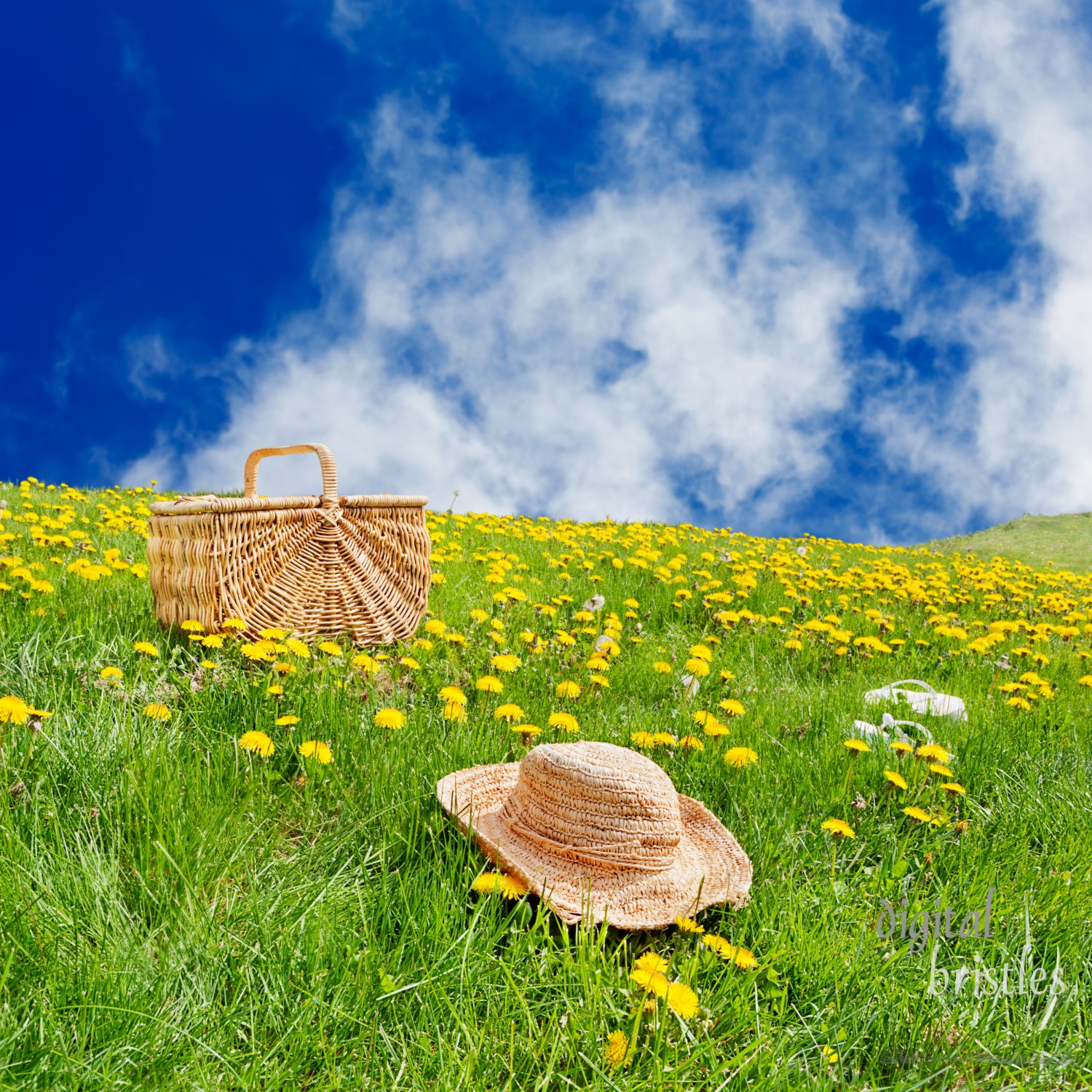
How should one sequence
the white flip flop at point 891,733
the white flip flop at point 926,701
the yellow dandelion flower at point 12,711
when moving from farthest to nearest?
the white flip flop at point 926,701, the white flip flop at point 891,733, the yellow dandelion flower at point 12,711

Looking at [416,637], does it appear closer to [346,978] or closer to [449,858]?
[449,858]

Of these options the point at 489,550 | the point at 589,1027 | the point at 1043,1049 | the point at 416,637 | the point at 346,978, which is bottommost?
the point at 1043,1049

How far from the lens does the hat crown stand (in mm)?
2168

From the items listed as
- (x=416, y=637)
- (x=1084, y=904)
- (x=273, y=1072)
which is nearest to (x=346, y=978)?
(x=273, y=1072)

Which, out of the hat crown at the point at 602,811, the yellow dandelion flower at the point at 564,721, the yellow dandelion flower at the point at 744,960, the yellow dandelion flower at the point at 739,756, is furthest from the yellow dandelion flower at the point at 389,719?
the yellow dandelion flower at the point at 744,960

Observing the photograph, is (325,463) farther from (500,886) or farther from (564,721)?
(500,886)

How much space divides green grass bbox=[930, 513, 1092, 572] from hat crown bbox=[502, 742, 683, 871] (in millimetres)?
15936

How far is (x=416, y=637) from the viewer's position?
477 centimetres

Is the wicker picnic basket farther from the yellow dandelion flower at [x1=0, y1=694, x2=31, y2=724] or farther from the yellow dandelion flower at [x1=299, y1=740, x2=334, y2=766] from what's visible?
the yellow dandelion flower at [x1=299, y1=740, x2=334, y2=766]

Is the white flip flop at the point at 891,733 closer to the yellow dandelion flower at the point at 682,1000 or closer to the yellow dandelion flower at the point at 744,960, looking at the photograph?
the yellow dandelion flower at the point at 744,960

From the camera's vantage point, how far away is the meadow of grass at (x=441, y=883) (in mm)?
1736

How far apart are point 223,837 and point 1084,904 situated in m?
2.76

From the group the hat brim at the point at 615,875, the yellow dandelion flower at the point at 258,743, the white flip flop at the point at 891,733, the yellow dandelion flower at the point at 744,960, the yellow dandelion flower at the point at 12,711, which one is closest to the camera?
the yellow dandelion flower at the point at 744,960

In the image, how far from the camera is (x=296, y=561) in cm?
425
